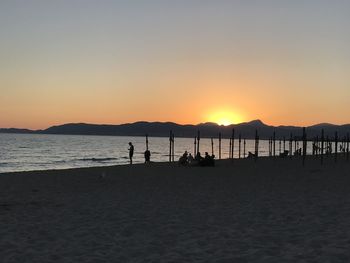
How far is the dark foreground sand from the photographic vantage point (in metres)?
7.93

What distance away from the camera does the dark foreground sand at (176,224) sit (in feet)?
26.0

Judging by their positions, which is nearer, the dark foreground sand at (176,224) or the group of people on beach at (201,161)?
the dark foreground sand at (176,224)

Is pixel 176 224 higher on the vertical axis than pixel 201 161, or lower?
lower

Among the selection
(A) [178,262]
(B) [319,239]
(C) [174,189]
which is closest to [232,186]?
(C) [174,189]

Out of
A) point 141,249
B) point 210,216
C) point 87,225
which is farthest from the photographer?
point 210,216

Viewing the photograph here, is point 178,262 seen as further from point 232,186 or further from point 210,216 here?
point 232,186

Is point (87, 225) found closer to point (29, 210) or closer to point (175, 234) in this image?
point (175, 234)

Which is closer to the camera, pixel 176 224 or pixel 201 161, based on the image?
pixel 176 224

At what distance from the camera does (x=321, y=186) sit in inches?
767

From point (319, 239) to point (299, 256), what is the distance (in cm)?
136

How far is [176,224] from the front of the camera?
35.7 feet

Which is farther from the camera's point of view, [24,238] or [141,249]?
[24,238]

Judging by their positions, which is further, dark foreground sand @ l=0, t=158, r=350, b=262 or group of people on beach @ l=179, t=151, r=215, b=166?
group of people on beach @ l=179, t=151, r=215, b=166

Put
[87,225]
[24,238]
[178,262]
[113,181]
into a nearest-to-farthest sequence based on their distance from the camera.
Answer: [178,262] → [24,238] → [87,225] → [113,181]
